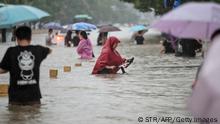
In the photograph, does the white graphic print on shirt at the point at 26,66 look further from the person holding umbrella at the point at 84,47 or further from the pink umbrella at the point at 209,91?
the person holding umbrella at the point at 84,47

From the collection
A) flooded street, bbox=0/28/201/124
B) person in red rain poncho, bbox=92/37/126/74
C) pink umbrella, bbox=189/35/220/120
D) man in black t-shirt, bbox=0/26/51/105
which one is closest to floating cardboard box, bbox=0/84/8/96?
flooded street, bbox=0/28/201/124

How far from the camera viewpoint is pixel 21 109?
8.90m

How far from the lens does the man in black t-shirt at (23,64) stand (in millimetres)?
7902

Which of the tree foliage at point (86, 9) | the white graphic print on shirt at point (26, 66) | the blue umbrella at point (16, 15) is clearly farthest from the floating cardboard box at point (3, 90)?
the tree foliage at point (86, 9)

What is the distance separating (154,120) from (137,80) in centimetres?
600

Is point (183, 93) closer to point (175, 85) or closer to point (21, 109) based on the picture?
point (175, 85)

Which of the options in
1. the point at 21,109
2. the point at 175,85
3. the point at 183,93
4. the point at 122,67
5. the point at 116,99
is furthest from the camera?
the point at 122,67

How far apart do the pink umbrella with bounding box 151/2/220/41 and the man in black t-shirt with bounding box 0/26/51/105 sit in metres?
3.40

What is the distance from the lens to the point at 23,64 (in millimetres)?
7969

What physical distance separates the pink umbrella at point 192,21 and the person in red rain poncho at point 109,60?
10.9 metres

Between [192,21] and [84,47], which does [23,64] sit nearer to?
[192,21]

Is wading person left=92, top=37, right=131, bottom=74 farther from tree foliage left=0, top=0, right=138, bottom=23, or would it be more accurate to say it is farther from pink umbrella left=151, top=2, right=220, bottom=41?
tree foliage left=0, top=0, right=138, bottom=23

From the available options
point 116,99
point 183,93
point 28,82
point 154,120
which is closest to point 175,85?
point 183,93

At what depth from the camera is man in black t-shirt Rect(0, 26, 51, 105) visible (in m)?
7.90
